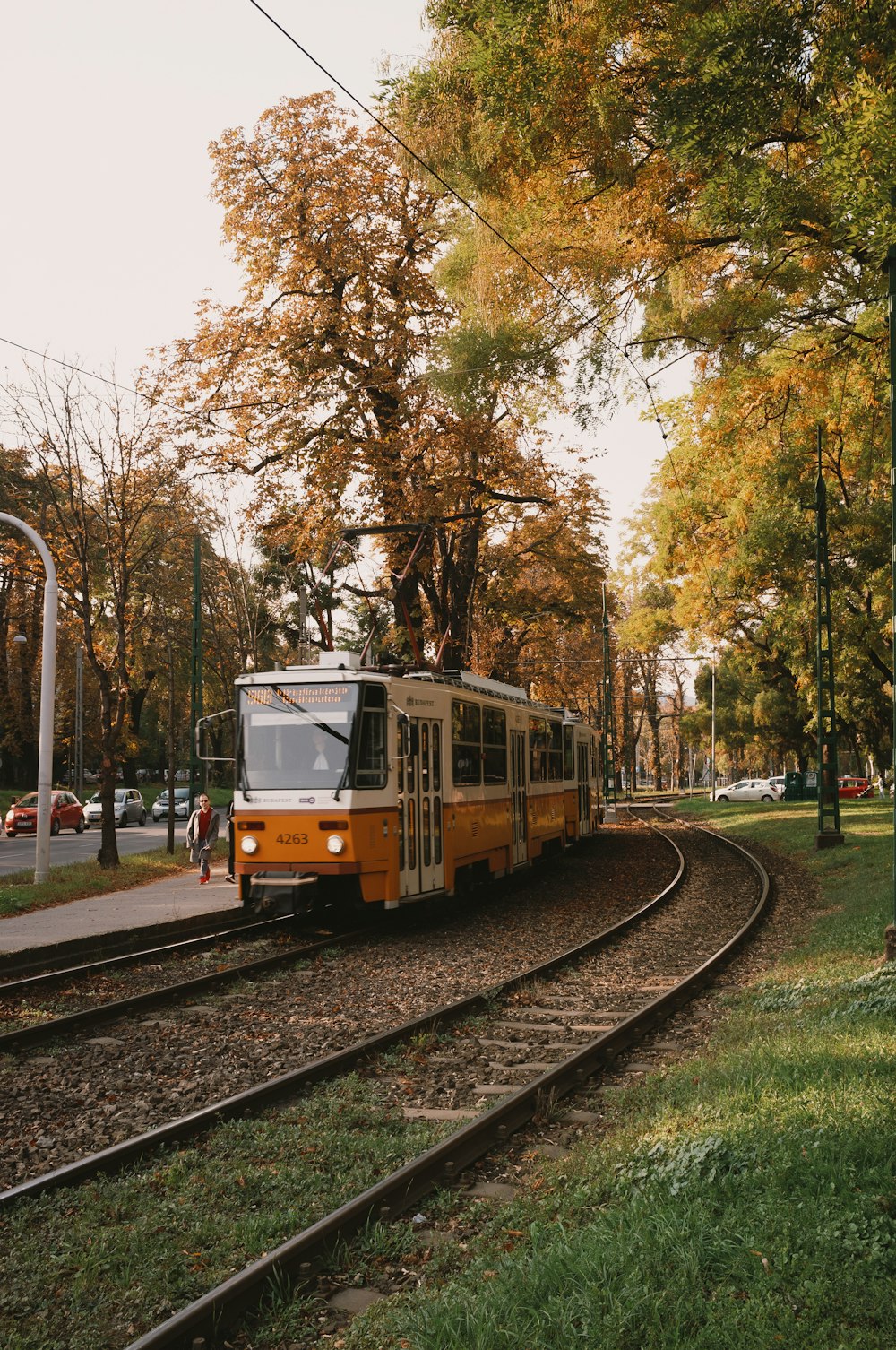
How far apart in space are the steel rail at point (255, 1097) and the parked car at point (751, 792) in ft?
150

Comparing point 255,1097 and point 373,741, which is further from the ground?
point 373,741

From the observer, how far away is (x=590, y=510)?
1363 inches

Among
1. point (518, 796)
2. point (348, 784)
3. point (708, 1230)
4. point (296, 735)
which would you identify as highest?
point (296, 735)

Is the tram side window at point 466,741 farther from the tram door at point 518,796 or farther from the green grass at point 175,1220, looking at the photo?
the green grass at point 175,1220

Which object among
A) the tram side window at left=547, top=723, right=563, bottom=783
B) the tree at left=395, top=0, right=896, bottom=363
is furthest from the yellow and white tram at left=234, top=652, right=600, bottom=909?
the tram side window at left=547, top=723, right=563, bottom=783

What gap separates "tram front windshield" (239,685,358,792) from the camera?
1371cm

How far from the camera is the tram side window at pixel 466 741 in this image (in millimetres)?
15859

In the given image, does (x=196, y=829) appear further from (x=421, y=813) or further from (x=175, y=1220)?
(x=175, y=1220)

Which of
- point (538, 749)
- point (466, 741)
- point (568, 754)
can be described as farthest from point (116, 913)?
point (568, 754)

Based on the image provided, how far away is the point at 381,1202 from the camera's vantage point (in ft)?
17.4

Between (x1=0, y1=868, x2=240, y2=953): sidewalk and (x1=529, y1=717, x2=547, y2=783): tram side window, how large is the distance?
18.3 feet

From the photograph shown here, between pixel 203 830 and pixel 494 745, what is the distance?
16.9 feet

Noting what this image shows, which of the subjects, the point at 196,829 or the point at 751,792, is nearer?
the point at 196,829

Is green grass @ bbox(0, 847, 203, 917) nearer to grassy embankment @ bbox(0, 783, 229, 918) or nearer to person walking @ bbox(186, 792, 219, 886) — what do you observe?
grassy embankment @ bbox(0, 783, 229, 918)
